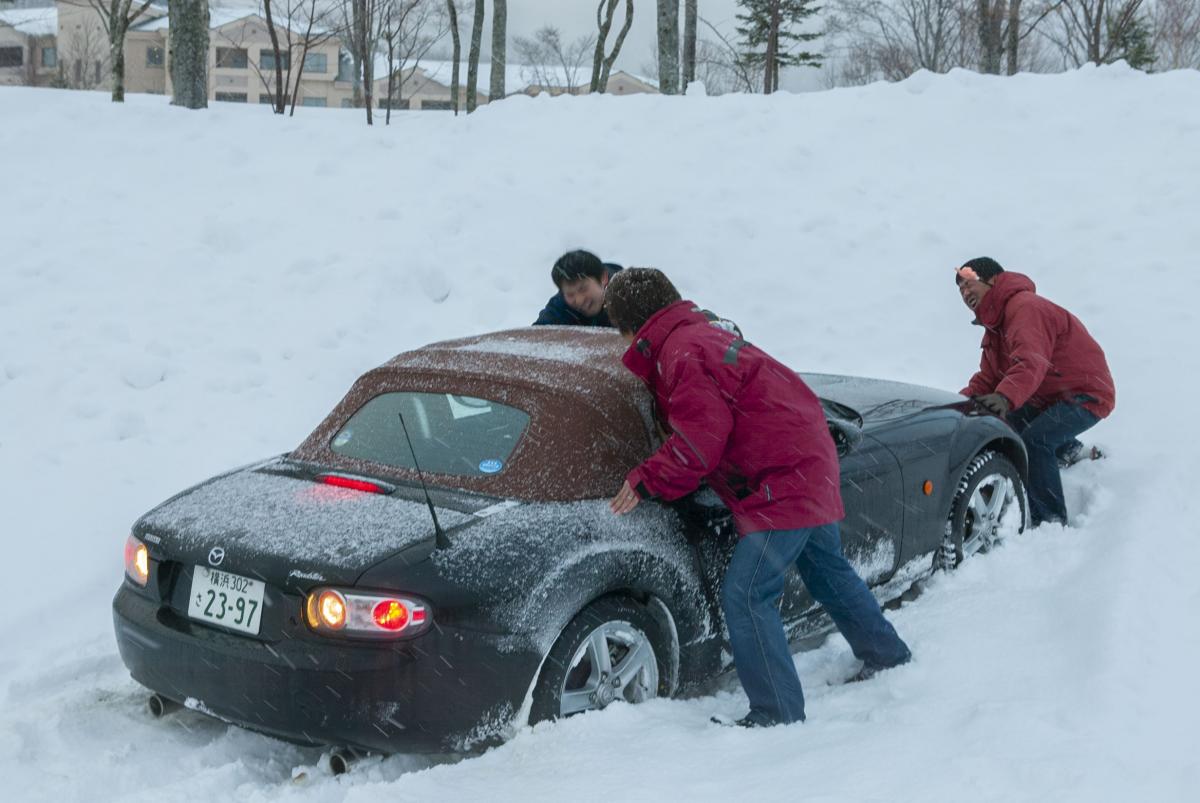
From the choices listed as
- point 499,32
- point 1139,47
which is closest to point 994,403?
point 499,32

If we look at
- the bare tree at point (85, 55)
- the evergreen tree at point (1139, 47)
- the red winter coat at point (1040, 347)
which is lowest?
the red winter coat at point (1040, 347)

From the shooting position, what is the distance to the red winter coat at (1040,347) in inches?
224

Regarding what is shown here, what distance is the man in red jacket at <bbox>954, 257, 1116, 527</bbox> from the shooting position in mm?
5801

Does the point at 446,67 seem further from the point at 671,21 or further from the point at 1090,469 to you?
the point at 1090,469

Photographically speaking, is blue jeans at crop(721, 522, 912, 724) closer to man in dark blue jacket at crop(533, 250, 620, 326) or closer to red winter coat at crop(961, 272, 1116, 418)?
man in dark blue jacket at crop(533, 250, 620, 326)

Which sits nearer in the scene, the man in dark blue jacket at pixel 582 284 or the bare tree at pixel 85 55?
the man in dark blue jacket at pixel 582 284

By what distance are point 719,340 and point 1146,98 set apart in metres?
10.4

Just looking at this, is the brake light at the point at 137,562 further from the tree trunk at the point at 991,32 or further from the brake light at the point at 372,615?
the tree trunk at the point at 991,32

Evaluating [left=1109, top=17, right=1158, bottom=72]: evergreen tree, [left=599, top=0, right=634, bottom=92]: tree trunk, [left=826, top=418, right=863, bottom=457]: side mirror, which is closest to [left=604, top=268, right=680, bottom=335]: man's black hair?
[left=826, top=418, right=863, bottom=457]: side mirror

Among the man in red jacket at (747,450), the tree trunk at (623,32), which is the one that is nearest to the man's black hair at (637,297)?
the man in red jacket at (747,450)

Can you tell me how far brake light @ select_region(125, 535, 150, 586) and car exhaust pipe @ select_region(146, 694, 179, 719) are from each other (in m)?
0.41

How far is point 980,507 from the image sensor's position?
17.3 feet

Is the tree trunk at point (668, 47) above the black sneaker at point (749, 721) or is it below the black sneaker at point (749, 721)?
above

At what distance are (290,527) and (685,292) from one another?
6.92 m
